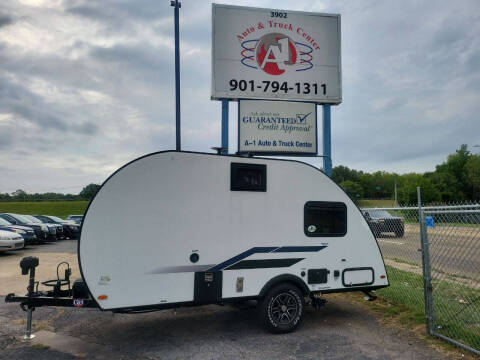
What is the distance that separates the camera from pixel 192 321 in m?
6.86

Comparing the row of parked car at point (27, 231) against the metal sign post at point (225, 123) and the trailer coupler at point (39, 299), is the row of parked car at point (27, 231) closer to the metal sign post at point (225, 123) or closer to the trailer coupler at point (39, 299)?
the metal sign post at point (225, 123)

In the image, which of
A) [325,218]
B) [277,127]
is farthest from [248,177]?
[277,127]

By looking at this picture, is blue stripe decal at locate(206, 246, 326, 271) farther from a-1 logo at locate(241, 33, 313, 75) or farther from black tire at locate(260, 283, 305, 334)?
a-1 logo at locate(241, 33, 313, 75)

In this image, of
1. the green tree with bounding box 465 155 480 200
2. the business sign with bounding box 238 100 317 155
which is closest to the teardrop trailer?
the business sign with bounding box 238 100 317 155

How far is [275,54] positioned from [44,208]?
67.6m

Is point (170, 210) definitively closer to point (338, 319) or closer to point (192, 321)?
point (192, 321)

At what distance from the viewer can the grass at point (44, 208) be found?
65.3 m

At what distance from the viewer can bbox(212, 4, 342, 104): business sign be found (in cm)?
1034

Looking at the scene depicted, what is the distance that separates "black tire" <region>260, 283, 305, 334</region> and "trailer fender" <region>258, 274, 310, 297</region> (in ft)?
0.20

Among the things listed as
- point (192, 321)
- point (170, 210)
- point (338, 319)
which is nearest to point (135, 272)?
point (170, 210)

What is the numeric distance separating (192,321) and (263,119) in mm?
5485

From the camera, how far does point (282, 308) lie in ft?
20.3

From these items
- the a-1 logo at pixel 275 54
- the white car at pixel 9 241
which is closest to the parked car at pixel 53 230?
the white car at pixel 9 241

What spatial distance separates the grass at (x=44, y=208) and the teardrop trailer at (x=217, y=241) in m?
63.6
